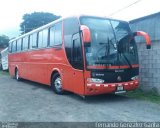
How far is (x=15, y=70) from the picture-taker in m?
18.9

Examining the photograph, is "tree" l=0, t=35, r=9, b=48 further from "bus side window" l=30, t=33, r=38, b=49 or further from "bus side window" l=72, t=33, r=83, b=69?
"bus side window" l=72, t=33, r=83, b=69

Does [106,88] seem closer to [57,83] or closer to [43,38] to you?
[57,83]

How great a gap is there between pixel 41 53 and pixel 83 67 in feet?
15.2

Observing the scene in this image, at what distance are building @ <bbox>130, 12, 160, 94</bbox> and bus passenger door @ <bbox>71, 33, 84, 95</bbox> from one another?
A: 11.0ft

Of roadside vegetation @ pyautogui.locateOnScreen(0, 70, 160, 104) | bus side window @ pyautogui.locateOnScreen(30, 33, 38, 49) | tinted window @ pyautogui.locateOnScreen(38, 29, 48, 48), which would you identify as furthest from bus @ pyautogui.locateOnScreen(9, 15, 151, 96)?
bus side window @ pyautogui.locateOnScreen(30, 33, 38, 49)

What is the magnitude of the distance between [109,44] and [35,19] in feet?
137

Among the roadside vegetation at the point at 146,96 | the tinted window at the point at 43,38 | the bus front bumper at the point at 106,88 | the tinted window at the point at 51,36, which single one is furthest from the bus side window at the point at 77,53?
the tinted window at the point at 43,38

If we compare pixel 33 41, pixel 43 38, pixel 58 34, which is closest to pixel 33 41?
pixel 33 41

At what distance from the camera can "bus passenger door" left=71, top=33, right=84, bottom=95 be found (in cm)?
924

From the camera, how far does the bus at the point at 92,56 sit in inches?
356

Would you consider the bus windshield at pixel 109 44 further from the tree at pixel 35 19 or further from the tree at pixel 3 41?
the tree at pixel 3 41

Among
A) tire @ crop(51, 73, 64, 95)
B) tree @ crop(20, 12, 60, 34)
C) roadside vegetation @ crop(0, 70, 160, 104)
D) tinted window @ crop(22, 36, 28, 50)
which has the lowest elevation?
A: roadside vegetation @ crop(0, 70, 160, 104)

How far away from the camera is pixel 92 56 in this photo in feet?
29.7

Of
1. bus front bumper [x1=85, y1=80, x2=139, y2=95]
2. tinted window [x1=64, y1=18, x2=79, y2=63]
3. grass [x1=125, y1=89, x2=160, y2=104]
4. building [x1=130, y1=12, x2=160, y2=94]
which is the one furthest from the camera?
building [x1=130, y1=12, x2=160, y2=94]
